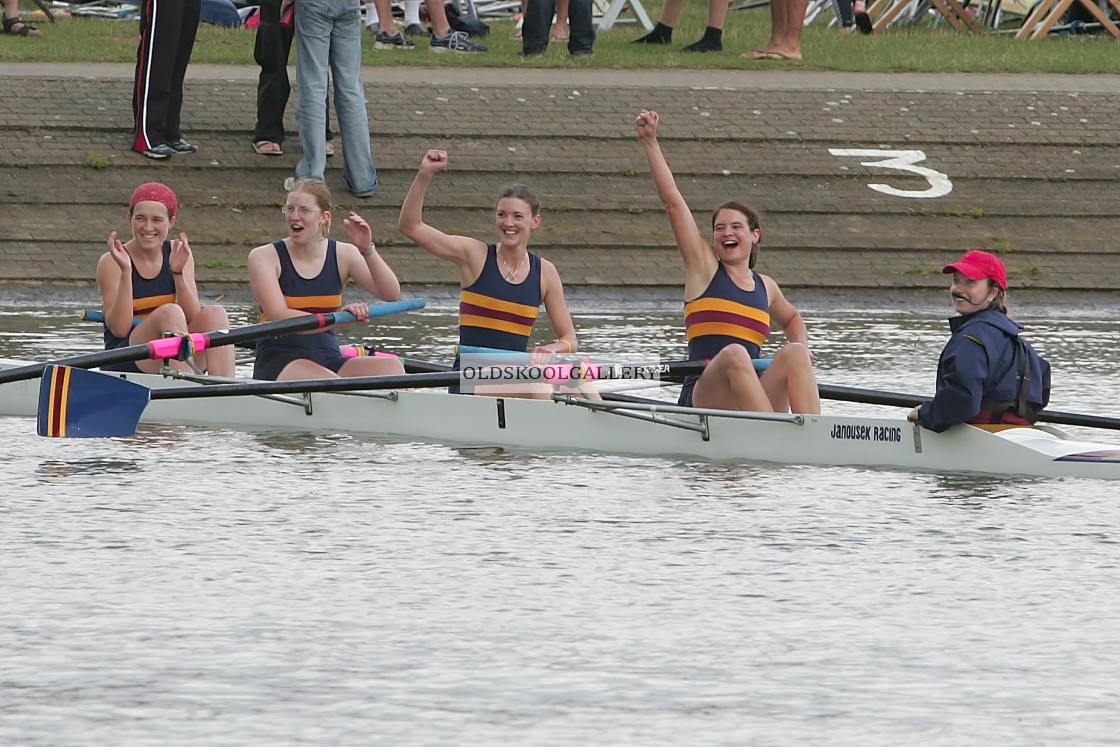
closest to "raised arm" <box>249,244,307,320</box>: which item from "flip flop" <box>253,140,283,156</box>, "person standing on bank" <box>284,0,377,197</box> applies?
"person standing on bank" <box>284,0,377,197</box>

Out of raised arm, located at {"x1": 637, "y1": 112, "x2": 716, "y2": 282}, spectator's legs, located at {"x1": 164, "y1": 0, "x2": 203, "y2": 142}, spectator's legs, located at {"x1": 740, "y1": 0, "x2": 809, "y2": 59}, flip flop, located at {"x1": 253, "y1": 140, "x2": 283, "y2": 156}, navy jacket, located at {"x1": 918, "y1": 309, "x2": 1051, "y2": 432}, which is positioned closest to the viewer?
navy jacket, located at {"x1": 918, "y1": 309, "x2": 1051, "y2": 432}

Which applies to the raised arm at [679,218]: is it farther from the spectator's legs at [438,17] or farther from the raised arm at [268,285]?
the spectator's legs at [438,17]

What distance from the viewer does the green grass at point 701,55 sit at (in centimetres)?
1859

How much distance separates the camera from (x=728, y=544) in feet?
21.8

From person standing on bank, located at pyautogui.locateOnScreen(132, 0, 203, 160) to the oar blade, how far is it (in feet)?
22.7

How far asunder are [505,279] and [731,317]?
3.49ft

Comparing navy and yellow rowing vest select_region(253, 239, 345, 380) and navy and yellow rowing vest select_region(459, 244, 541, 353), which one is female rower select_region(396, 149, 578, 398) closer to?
navy and yellow rowing vest select_region(459, 244, 541, 353)

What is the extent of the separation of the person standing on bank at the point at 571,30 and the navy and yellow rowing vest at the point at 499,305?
990cm

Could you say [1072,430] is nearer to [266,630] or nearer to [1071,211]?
[266,630]

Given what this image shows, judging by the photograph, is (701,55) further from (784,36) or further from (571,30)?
(571,30)

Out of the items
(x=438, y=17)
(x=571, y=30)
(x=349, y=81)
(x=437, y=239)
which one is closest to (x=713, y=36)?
(x=571, y=30)

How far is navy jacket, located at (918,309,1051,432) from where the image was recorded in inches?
304

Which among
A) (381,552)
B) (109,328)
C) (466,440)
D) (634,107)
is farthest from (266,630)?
(634,107)

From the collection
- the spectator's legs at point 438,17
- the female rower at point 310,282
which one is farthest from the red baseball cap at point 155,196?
the spectator's legs at point 438,17
